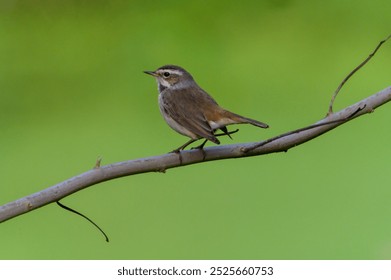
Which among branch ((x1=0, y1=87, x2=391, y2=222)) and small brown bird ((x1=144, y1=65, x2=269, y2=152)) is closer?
branch ((x1=0, y1=87, x2=391, y2=222))

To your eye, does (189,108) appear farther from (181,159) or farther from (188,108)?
(181,159)

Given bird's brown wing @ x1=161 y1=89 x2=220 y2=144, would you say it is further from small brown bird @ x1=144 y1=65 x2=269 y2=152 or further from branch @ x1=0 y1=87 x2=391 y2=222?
branch @ x1=0 y1=87 x2=391 y2=222

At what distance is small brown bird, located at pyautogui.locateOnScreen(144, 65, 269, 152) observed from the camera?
1064mm

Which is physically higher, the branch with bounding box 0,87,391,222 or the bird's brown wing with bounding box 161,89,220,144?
the bird's brown wing with bounding box 161,89,220,144

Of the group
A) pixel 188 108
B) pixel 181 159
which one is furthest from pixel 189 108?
pixel 181 159

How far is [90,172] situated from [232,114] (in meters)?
0.35

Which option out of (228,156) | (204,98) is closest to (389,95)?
(228,156)

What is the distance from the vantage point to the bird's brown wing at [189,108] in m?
1.06

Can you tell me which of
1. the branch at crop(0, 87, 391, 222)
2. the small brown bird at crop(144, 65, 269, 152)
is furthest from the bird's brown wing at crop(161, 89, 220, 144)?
the branch at crop(0, 87, 391, 222)

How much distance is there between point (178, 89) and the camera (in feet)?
3.97

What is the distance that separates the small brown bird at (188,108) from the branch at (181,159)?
0.27 ft

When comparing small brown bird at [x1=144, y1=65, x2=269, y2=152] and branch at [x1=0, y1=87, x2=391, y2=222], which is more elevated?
small brown bird at [x1=144, y1=65, x2=269, y2=152]
